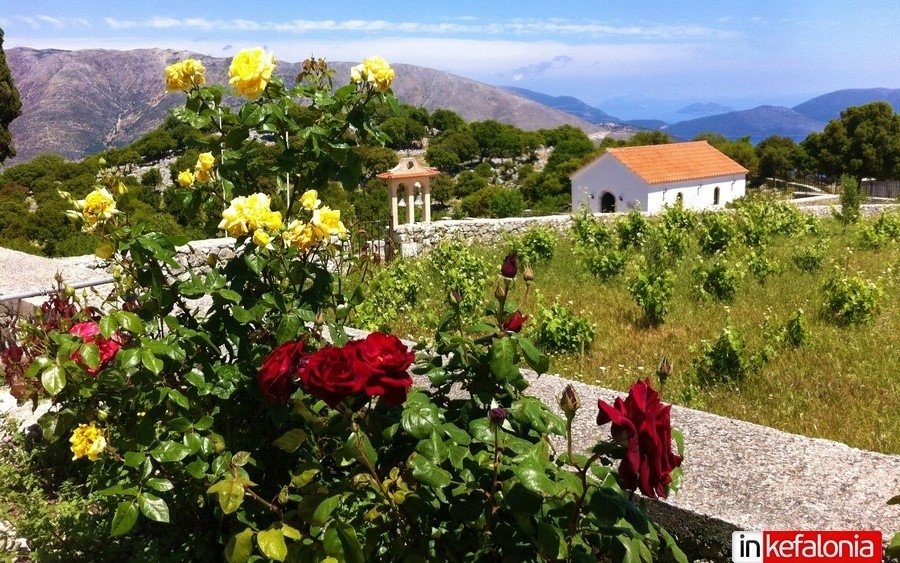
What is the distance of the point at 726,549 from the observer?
2.02m

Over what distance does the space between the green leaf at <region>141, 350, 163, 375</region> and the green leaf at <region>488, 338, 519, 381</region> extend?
2.72 feet

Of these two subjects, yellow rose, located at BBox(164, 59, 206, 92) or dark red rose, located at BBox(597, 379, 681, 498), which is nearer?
dark red rose, located at BBox(597, 379, 681, 498)

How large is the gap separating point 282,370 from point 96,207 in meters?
0.76

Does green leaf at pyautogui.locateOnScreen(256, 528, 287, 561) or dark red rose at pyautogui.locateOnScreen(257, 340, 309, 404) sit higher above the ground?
dark red rose at pyautogui.locateOnScreen(257, 340, 309, 404)

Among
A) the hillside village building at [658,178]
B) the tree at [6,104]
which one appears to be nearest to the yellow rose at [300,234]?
the tree at [6,104]

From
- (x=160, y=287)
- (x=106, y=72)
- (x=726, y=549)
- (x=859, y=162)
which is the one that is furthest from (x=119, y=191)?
(x=106, y=72)

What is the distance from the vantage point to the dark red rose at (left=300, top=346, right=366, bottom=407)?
136 cm

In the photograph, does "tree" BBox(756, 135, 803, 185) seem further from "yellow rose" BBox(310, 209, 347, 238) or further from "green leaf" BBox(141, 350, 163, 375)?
"green leaf" BBox(141, 350, 163, 375)

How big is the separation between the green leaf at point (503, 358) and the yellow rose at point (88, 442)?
108 centimetres

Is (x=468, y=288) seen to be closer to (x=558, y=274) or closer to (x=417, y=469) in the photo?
(x=558, y=274)

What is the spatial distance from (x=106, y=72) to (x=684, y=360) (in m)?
164

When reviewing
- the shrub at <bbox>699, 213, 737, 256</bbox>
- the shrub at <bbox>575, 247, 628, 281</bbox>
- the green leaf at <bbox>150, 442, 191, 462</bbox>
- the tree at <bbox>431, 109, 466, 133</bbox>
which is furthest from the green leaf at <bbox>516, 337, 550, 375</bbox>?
the tree at <bbox>431, 109, 466, 133</bbox>

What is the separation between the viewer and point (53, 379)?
1647 millimetres

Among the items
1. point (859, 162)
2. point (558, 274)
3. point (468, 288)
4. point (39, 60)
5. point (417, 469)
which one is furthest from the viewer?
point (39, 60)
